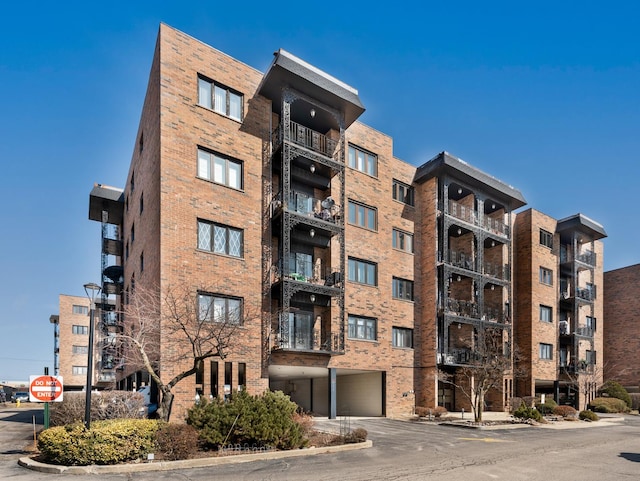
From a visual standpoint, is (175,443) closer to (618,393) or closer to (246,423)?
(246,423)

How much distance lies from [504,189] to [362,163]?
13.5m

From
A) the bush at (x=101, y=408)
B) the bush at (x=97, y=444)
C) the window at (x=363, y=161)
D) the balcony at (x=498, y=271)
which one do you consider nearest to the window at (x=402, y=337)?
the balcony at (x=498, y=271)

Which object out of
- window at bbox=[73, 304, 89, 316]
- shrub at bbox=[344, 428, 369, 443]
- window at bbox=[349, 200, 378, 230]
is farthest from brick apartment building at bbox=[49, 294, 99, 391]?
shrub at bbox=[344, 428, 369, 443]

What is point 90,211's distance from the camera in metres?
37.4

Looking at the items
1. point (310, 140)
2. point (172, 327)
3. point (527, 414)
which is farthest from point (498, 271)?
point (172, 327)

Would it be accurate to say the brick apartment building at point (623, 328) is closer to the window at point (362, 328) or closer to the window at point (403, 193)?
the window at point (403, 193)

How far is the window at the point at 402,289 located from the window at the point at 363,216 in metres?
4.17

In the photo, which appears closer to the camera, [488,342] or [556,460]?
[556,460]

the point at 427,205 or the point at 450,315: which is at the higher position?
the point at 427,205

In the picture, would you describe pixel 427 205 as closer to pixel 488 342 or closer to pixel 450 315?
pixel 450 315

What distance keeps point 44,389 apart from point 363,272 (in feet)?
58.4

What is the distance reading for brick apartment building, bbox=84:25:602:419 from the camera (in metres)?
22.2

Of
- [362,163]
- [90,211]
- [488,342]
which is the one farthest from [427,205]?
[90,211]

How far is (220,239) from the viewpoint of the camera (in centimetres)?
2297
